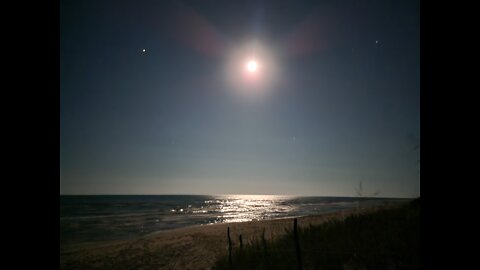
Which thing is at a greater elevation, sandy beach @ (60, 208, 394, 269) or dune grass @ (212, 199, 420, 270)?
dune grass @ (212, 199, 420, 270)

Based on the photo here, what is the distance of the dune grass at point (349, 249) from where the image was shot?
24.1ft

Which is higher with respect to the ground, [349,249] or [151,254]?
[349,249]

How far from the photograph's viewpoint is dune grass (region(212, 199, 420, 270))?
7355mm

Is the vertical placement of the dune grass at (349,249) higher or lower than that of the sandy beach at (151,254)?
higher

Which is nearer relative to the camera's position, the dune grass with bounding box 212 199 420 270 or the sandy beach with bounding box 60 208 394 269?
the dune grass with bounding box 212 199 420 270

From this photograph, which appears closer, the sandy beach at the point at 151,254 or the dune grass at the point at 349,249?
the dune grass at the point at 349,249

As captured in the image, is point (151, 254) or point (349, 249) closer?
point (349, 249)

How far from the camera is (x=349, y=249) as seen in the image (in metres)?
8.29
